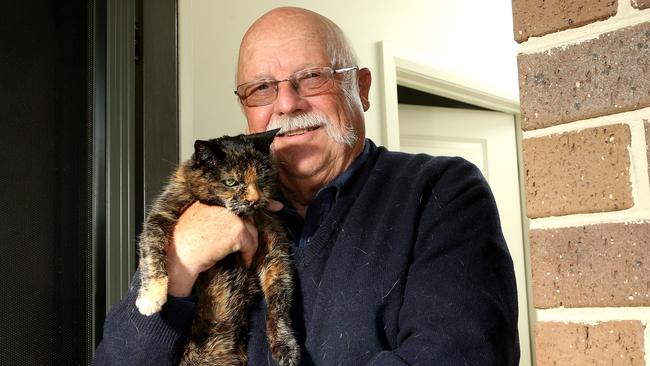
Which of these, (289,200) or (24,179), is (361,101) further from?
(24,179)

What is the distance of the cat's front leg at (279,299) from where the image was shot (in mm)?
1090

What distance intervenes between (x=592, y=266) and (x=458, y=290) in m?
0.33

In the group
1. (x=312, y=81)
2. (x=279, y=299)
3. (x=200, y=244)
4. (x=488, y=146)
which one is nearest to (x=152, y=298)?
(x=200, y=244)

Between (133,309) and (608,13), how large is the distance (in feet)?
2.88

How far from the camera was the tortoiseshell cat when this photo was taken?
112 cm

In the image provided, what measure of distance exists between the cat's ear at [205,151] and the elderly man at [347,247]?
10cm

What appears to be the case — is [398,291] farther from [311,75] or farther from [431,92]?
[431,92]

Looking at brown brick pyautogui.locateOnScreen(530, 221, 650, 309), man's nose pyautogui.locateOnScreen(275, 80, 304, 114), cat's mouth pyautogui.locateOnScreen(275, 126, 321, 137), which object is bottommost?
brown brick pyautogui.locateOnScreen(530, 221, 650, 309)

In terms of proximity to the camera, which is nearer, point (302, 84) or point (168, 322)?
point (168, 322)

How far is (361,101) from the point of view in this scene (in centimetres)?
152

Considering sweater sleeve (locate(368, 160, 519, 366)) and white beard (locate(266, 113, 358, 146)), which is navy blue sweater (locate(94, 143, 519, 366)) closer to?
sweater sleeve (locate(368, 160, 519, 366))

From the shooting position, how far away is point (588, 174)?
2.23 ft

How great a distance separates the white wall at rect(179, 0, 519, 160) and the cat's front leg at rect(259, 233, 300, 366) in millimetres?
813

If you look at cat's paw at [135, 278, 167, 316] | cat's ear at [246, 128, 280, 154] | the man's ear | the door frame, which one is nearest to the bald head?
the man's ear
